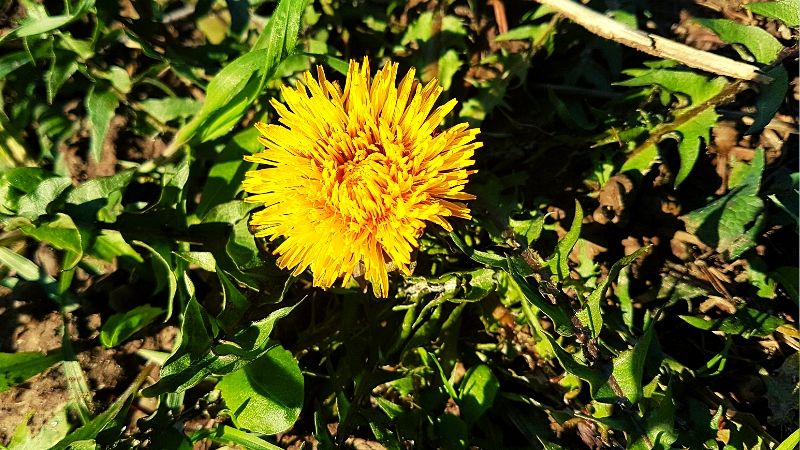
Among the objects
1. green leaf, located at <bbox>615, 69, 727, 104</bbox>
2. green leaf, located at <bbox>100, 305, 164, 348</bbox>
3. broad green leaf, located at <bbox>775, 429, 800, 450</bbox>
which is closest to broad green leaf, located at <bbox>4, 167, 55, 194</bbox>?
green leaf, located at <bbox>100, 305, 164, 348</bbox>

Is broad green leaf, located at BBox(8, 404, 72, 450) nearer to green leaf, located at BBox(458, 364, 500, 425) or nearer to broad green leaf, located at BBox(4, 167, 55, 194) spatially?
broad green leaf, located at BBox(4, 167, 55, 194)

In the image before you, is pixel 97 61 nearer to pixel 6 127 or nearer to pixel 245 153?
pixel 6 127

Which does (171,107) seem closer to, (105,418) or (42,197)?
(42,197)

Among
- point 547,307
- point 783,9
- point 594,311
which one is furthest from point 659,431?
point 783,9

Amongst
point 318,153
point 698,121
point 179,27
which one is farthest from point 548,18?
point 179,27

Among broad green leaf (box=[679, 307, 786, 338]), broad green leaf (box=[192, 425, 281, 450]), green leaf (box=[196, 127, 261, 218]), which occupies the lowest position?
broad green leaf (box=[192, 425, 281, 450])
